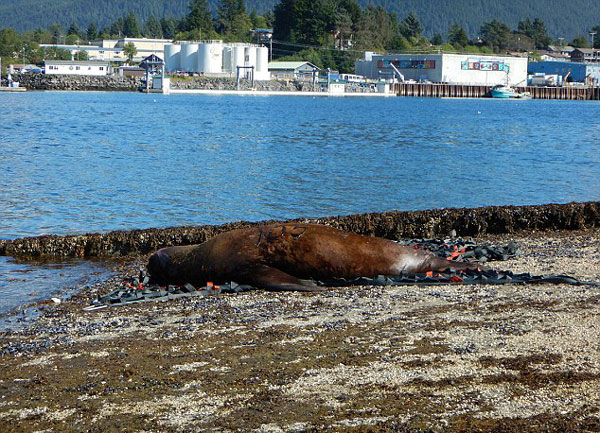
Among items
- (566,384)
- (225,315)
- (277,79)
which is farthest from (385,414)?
(277,79)

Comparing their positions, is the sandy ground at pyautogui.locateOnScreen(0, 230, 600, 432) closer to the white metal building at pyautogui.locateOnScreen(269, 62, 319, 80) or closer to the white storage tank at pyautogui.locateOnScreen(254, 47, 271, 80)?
the white storage tank at pyautogui.locateOnScreen(254, 47, 271, 80)

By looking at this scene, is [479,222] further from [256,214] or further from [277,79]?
[277,79]

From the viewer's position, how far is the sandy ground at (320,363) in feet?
18.1

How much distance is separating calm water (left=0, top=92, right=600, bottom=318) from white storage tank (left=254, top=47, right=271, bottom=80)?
A: 96.9m

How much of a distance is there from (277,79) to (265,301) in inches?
6113

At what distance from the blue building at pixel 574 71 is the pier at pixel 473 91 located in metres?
10.4

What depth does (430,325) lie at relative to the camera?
7.65 meters

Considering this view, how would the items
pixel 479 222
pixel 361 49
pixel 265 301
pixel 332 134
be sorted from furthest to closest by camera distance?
pixel 361 49 < pixel 332 134 < pixel 479 222 < pixel 265 301

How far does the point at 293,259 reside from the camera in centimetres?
980

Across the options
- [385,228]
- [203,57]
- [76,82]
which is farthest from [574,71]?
[385,228]

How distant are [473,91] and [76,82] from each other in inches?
3037

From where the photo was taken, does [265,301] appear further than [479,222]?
No

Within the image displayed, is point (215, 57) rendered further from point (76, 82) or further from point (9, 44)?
point (9, 44)

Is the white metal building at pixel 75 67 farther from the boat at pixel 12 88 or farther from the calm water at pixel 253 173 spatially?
the calm water at pixel 253 173
